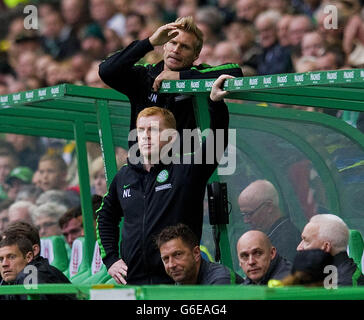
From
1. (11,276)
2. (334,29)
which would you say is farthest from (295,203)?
(334,29)

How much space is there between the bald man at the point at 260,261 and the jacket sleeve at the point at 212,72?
1.16m

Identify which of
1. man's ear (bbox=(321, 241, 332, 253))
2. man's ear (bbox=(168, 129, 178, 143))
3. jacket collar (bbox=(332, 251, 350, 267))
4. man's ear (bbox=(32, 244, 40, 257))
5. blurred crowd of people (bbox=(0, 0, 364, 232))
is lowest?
jacket collar (bbox=(332, 251, 350, 267))

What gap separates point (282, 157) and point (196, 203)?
1.19 metres

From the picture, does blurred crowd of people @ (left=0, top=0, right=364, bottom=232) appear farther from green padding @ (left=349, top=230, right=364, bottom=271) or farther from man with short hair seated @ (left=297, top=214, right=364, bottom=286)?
man with short hair seated @ (left=297, top=214, right=364, bottom=286)

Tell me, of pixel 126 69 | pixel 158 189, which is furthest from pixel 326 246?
pixel 126 69

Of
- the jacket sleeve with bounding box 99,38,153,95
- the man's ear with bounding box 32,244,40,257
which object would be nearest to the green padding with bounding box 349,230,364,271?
the jacket sleeve with bounding box 99,38,153,95

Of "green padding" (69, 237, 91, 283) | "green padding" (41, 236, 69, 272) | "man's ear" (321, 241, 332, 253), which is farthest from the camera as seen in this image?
"green padding" (41, 236, 69, 272)

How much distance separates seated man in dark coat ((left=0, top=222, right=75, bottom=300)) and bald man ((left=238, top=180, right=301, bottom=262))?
126 centimetres

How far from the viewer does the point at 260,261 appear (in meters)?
5.87

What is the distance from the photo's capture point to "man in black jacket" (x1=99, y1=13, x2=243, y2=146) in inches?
265

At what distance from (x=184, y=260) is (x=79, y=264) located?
2885 mm

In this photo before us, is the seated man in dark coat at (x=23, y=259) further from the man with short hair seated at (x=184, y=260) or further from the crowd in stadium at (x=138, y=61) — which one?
the man with short hair seated at (x=184, y=260)
